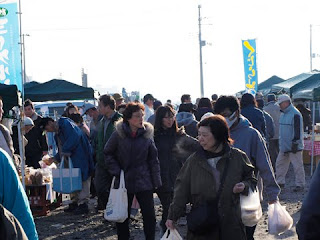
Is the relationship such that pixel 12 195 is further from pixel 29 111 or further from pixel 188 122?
pixel 29 111

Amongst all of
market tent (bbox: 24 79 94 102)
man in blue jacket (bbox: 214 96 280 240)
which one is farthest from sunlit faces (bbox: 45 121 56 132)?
market tent (bbox: 24 79 94 102)

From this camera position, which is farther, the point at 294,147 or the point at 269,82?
the point at 269,82

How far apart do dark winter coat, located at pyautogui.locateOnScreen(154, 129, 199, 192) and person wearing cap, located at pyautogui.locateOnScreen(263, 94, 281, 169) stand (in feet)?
20.8

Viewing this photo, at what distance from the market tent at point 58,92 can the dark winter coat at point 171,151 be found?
7.77m

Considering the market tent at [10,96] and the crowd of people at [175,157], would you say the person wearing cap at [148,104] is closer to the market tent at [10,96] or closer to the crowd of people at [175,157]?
the crowd of people at [175,157]

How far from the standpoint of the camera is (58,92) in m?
16.0

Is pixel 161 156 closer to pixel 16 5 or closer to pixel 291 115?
pixel 16 5

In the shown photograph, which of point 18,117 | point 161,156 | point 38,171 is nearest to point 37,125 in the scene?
point 38,171

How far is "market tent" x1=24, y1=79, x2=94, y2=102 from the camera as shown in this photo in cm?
1542

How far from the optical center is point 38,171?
1052cm

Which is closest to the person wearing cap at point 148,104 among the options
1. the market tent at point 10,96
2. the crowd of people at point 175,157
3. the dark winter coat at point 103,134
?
the crowd of people at point 175,157

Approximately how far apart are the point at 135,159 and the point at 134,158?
0.02m

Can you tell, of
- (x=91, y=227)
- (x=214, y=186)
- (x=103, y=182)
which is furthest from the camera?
(x=91, y=227)

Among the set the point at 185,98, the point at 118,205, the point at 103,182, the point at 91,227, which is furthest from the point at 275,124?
the point at 118,205
